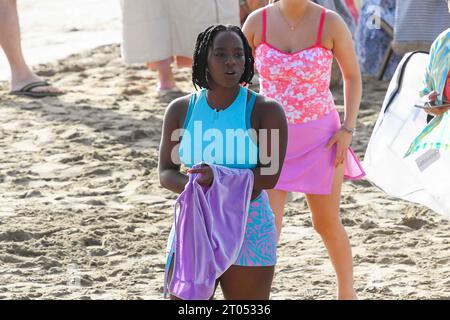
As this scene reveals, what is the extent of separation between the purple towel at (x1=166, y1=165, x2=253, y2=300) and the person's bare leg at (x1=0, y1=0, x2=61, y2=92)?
20.4ft

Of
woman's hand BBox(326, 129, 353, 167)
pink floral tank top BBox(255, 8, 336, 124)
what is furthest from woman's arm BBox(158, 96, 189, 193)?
woman's hand BBox(326, 129, 353, 167)

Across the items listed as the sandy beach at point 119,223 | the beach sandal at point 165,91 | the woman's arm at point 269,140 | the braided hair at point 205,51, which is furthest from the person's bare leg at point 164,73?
the woman's arm at point 269,140

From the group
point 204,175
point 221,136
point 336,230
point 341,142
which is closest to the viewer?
point 204,175

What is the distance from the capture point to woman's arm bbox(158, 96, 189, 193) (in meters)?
3.79

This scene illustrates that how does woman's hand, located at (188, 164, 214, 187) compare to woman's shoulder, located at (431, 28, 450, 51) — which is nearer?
woman's hand, located at (188, 164, 214, 187)

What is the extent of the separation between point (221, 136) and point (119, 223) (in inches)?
103

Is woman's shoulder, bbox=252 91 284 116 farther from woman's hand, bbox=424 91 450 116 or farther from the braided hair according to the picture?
woman's hand, bbox=424 91 450 116

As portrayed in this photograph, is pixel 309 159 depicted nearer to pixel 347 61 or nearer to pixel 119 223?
pixel 347 61

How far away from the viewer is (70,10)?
1431 centimetres

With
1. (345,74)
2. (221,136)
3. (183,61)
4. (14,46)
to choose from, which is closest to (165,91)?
Answer: (183,61)

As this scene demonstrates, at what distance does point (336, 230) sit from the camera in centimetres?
465

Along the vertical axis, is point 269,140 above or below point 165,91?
above

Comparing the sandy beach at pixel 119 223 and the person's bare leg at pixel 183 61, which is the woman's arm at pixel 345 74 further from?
the person's bare leg at pixel 183 61

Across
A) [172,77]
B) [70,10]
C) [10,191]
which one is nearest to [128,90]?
[172,77]
